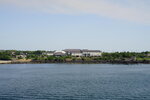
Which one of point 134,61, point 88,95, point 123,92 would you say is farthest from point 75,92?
point 134,61

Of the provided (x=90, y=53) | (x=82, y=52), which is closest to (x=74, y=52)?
(x=82, y=52)

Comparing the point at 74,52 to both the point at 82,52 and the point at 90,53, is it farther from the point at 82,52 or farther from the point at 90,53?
the point at 90,53

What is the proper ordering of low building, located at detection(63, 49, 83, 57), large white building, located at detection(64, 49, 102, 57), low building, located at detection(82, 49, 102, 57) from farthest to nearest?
1. low building, located at detection(82, 49, 102, 57)
2. large white building, located at detection(64, 49, 102, 57)
3. low building, located at detection(63, 49, 83, 57)

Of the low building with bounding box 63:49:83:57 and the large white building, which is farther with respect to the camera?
the large white building

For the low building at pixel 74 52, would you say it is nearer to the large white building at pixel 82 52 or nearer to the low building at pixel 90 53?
the large white building at pixel 82 52

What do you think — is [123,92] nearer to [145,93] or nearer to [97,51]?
[145,93]

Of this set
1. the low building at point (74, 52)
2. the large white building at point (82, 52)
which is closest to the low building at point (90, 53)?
the large white building at point (82, 52)

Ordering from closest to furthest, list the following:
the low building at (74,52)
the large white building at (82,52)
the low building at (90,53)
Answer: the low building at (74,52) → the large white building at (82,52) → the low building at (90,53)

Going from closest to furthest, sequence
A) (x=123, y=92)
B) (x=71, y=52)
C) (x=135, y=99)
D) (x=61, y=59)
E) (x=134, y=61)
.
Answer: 1. (x=135, y=99)
2. (x=123, y=92)
3. (x=134, y=61)
4. (x=61, y=59)
5. (x=71, y=52)

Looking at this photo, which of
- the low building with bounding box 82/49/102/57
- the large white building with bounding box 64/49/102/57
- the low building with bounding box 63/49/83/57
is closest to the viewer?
the low building with bounding box 63/49/83/57

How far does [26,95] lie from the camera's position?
2680 centimetres

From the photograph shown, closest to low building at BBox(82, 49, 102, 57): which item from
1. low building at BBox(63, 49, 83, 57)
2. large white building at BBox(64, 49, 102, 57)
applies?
large white building at BBox(64, 49, 102, 57)

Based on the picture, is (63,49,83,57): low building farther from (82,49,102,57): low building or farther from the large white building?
(82,49,102,57): low building

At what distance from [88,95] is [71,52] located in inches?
4006
